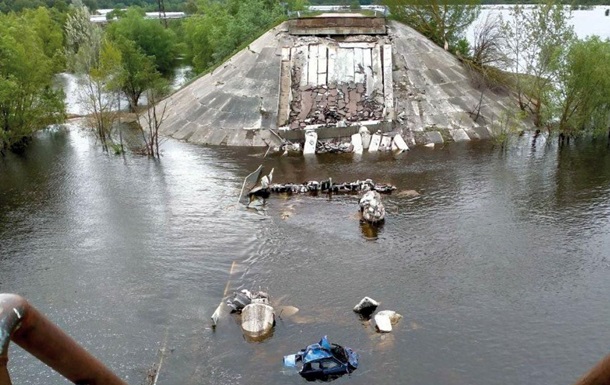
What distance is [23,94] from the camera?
119 feet

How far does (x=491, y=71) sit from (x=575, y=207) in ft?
66.1

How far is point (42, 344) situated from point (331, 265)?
56.9 ft

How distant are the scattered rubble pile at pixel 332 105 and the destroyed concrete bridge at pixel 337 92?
7cm

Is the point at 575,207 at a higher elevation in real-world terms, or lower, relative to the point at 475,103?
lower

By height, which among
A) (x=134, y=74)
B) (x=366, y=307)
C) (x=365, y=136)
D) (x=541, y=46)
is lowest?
(x=366, y=307)

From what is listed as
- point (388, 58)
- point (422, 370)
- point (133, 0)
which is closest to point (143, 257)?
point (422, 370)

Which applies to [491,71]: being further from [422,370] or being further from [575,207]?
[422,370]

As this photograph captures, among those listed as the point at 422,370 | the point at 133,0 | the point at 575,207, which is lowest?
the point at 422,370

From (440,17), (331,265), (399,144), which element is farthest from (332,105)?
(331,265)

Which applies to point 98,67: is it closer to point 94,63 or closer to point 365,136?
Result: point 94,63

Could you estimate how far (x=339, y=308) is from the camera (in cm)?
1738

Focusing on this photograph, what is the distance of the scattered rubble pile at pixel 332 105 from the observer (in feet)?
117

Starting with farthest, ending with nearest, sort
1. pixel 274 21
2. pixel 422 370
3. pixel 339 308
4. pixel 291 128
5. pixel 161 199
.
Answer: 1. pixel 274 21
2. pixel 291 128
3. pixel 161 199
4. pixel 339 308
5. pixel 422 370

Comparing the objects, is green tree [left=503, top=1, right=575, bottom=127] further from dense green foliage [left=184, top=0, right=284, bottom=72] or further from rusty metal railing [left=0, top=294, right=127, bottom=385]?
rusty metal railing [left=0, top=294, right=127, bottom=385]
